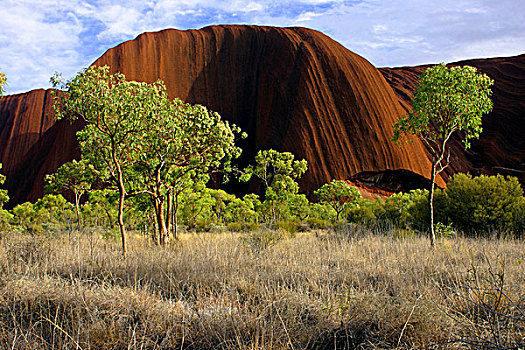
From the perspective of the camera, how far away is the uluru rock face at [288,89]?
36.8 metres

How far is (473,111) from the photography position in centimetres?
874

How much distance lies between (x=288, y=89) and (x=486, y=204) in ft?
99.6

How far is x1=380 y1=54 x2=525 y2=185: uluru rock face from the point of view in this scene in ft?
145

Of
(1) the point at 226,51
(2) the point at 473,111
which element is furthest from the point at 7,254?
(1) the point at 226,51

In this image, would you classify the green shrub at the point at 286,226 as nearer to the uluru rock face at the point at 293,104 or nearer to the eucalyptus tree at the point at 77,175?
the eucalyptus tree at the point at 77,175

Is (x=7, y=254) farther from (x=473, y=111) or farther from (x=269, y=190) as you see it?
(x=269, y=190)

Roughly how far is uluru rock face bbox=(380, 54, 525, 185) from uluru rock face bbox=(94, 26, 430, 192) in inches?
384

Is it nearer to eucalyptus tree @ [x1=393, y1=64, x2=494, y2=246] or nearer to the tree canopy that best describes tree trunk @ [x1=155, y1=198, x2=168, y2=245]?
the tree canopy

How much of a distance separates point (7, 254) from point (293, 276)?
543 centimetres

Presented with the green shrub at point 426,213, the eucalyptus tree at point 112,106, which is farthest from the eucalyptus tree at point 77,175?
the green shrub at point 426,213

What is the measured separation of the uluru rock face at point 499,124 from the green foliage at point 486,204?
32.7 meters

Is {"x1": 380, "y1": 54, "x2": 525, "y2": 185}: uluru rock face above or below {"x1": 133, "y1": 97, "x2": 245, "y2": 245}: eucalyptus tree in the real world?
above

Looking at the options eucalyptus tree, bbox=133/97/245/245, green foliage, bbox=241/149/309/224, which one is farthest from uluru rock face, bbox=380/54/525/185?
eucalyptus tree, bbox=133/97/245/245

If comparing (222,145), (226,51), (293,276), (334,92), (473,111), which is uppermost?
(226,51)
